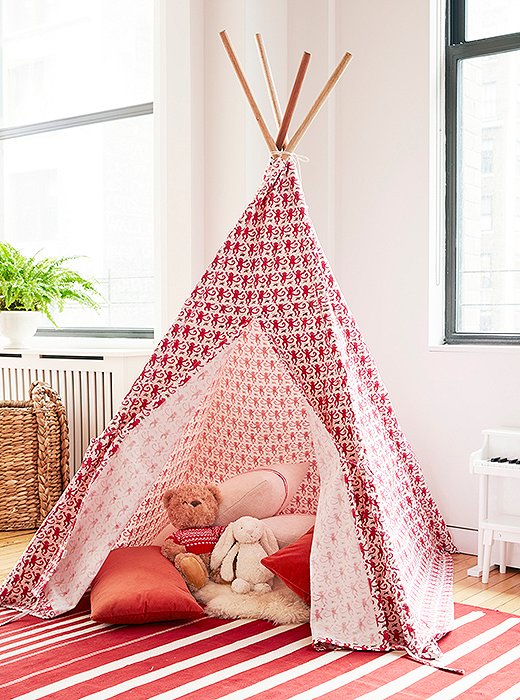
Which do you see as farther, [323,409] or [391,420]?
[391,420]

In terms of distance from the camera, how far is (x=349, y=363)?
2.92 meters

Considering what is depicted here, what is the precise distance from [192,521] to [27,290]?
5.99 feet

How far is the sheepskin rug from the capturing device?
109 inches

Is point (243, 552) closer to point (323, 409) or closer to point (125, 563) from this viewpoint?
point (125, 563)

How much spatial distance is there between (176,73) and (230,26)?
1.02 feet

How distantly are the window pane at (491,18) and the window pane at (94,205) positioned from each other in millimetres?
1666

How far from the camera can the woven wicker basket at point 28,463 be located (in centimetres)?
403

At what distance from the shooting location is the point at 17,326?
447 cm

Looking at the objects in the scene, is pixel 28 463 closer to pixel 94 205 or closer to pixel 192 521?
pixel 192 521

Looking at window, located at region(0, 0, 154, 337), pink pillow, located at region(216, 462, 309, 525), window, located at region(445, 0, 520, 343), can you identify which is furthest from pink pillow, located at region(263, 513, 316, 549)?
window, located at region(0, 0, 154, 337)

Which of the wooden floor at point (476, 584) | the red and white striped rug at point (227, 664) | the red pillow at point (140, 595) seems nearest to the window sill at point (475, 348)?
the wooden floor at point (476, 584)

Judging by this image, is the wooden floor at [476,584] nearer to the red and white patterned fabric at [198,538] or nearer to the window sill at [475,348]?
the red and white patterned fabric at [198,538]

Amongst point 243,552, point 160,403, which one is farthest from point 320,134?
point 243,552

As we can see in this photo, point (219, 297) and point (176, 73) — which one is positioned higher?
point (176, 73)
